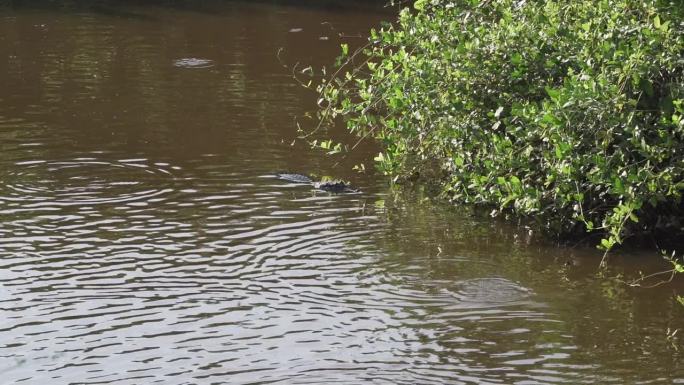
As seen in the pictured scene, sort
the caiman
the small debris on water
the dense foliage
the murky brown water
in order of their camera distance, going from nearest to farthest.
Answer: the murky brown water < the dense foliage < the caiman < the small debris on water

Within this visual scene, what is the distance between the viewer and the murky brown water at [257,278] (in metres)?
6.06

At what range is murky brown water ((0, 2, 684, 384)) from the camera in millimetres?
6062

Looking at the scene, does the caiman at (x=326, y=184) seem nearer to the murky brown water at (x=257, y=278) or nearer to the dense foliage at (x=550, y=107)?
the murky brown water at (x=257, y=278)

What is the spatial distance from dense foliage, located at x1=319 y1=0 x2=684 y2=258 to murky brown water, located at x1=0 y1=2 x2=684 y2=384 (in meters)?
0.45

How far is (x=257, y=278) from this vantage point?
288 inches

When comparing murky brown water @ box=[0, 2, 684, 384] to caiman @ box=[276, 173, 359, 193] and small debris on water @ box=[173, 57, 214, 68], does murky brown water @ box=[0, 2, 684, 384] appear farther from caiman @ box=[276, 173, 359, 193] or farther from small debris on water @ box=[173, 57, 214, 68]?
small debris on water @ box=[173, 57, 214, 68]

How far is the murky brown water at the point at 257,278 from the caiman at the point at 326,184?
12 centimetres

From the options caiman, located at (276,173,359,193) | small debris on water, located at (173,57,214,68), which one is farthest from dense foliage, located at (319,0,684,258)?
small debris on water, located at (173,57,214,68)

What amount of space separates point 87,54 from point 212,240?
329 inches

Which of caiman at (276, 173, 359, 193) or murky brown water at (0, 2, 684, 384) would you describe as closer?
murky brown water at (0, 2, 684, 384)

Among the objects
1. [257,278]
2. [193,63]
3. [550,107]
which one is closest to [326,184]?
[257,278]

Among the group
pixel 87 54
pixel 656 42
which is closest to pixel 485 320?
pixel 656 42

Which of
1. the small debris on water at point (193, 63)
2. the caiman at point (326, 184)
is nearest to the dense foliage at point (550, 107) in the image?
the caiman at point (326, 184)

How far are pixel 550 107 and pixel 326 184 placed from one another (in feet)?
8.72
